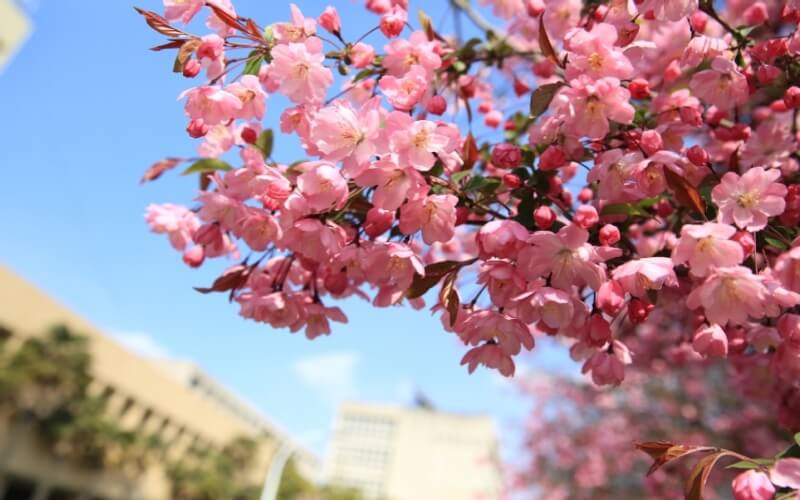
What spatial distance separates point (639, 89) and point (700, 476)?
2.57 feet

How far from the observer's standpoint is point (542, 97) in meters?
1.39

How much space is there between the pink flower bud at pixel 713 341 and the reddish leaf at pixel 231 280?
105cm

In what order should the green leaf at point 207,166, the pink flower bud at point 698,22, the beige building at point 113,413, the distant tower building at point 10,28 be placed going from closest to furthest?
1. the green leaf at point 207,166
2. the pink flower bud at point 698,22
3. the beige building at point 113,413
4. the distant tower building at point 10,28

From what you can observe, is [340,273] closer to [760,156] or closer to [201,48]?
[201,48]

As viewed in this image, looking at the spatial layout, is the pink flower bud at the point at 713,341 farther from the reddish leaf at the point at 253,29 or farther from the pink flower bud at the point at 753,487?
the reddish leaf at the point at 253,29

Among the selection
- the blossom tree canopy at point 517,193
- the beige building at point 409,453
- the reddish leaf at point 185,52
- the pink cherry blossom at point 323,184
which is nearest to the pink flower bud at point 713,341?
the blossom tree canopy at point 517,193

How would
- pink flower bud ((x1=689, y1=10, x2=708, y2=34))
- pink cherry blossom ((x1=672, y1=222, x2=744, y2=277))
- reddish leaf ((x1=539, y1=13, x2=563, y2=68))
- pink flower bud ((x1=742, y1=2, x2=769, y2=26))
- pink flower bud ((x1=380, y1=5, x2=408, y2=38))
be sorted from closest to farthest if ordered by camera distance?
pink cherry blossom ((x1=672, y1=222, x2=744, y2=277)) → reddish leaf ((x1=539, y1=13, x2=563, y2=68)) → pink flower bud ((x1=380, y1=5, x2=408, y2=38)) → pink flower bud ((x1=689, y1=10, x2=708, y2=34)) → pink flower bud ((x1=742, y1=2, x2=769, y2=26))

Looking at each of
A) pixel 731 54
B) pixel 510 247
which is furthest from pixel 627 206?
pixel 731 54

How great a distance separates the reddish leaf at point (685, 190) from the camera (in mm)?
1199

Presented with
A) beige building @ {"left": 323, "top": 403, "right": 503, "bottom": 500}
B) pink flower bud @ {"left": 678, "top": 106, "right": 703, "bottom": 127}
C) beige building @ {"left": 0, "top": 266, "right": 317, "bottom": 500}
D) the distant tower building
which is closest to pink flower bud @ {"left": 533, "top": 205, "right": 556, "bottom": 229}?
pink flower bud @ {"left": 678, "top": 106, "right": 703, "bottom": 127}

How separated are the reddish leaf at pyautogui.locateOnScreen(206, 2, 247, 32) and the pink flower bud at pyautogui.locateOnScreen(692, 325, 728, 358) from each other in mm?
1160

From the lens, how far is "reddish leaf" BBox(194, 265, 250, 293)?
161 cm

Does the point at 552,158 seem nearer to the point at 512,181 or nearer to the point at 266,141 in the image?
the point at 512,181

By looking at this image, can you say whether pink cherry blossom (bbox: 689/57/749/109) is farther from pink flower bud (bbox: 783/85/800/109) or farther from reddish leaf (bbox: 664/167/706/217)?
reddish leaf (bbox: 664/167/706/217)
